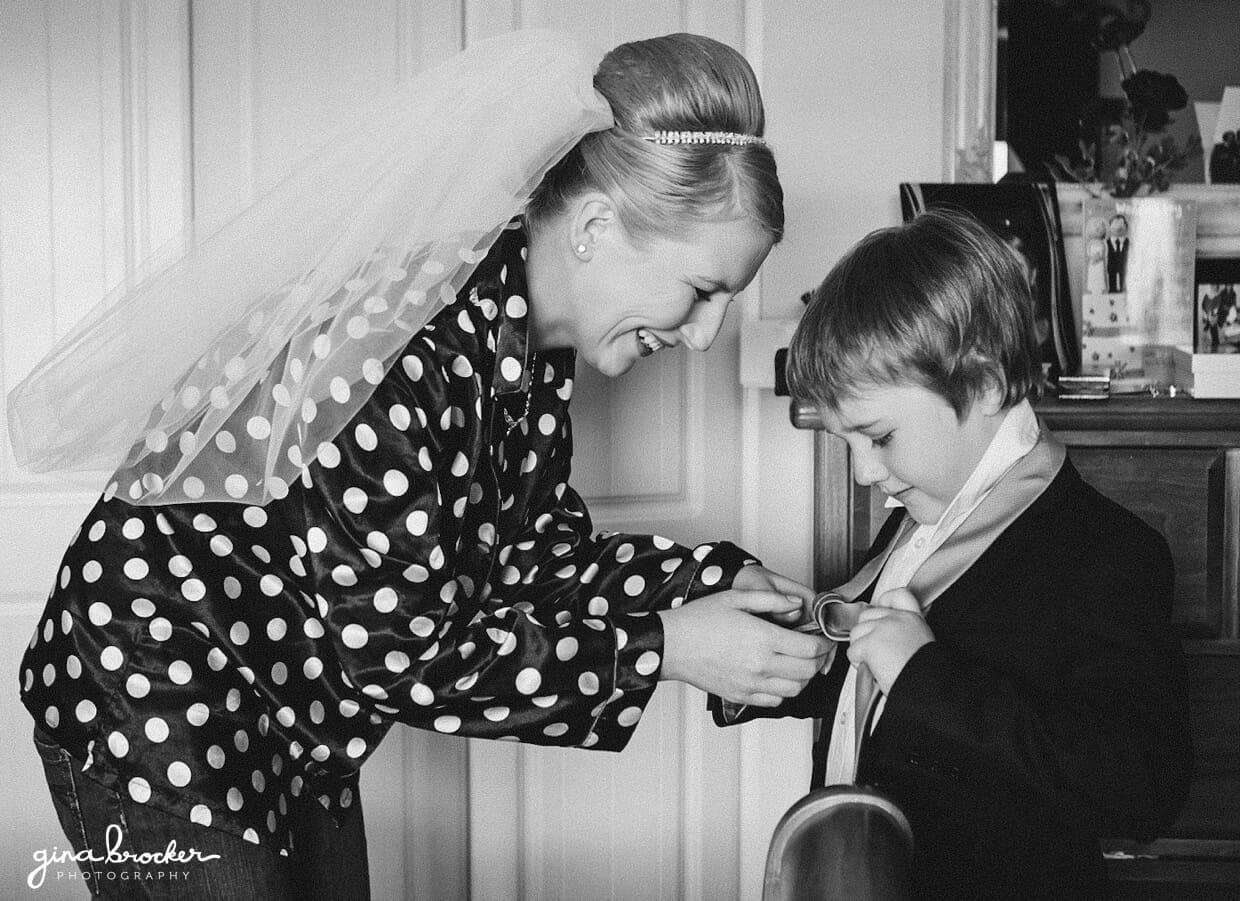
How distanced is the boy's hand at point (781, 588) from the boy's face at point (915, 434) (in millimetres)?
144

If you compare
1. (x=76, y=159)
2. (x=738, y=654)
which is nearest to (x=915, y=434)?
(x=738, y=654)

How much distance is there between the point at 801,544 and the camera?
7.70ft

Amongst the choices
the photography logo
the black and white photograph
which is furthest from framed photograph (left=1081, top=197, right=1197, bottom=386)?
the photography logo

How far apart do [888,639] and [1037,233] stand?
1.05 m

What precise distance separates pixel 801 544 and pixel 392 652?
124cm

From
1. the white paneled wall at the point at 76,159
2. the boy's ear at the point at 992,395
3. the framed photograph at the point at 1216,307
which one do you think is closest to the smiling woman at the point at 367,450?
the boy's ear at the point at 992,395

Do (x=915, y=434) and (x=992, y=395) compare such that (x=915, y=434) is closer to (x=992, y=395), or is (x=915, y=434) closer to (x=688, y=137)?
(x=992, y=395)

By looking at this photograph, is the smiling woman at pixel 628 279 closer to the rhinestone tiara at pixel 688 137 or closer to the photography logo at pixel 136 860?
the rhinestone tiara at pixel 688 137

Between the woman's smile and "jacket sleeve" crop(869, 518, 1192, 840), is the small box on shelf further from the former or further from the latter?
the woman's smile

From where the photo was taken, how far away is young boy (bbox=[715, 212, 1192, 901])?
1.20 metres

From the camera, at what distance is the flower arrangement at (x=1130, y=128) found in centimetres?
212

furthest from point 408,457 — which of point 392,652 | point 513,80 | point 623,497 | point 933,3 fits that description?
point 933,3

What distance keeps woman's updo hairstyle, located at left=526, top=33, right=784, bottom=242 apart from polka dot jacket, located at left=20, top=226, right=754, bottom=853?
137 millimetres

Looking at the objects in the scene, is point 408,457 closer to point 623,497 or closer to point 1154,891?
point 623,497
